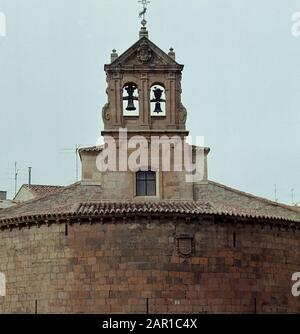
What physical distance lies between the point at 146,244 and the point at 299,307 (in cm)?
569

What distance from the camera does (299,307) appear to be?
3466 cm

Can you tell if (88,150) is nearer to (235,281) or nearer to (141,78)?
(141,78)

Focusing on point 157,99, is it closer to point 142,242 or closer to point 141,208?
point 141,208

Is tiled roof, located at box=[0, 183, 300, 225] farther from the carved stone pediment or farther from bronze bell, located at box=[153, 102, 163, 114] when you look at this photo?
the carved stone pediment

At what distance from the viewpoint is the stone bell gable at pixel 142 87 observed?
1427 inches

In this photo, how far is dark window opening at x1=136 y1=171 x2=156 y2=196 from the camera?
1428 inches

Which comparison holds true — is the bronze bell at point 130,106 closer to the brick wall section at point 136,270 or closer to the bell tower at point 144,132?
the bell tower at point 144,132

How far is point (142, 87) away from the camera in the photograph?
119ft

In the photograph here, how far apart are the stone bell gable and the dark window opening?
1494 millimetres

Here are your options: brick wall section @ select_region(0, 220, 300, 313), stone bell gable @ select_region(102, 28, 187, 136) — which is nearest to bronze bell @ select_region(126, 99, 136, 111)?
stone bell gable @ select_region(102, 28, 187, 136)

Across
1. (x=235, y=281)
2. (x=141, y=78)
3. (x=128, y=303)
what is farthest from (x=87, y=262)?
(x=141, y=78)

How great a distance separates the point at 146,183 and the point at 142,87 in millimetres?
3204

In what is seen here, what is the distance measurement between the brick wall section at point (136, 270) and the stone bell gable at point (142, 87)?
4.63 meters

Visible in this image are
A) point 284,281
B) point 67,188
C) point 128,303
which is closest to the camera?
point 128,303
